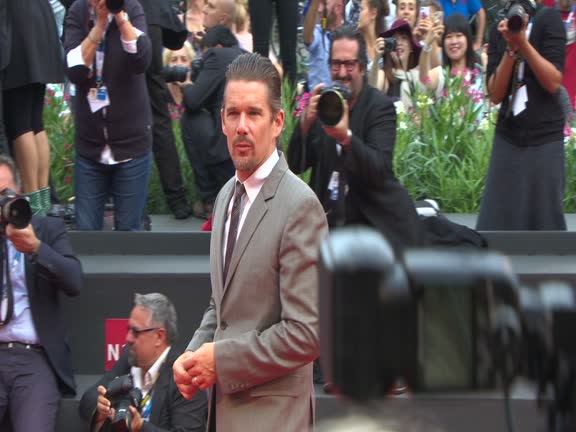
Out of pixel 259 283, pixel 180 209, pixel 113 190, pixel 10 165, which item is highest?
pixel 10 165

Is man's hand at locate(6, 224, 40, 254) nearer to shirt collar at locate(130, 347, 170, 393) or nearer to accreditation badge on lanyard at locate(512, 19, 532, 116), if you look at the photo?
shirt collar at locate(130, 347, 170, 393)

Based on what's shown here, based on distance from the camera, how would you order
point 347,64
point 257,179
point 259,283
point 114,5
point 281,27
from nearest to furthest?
point 259,283
point 257,179
point 347,64
point 114,5
point 281,27

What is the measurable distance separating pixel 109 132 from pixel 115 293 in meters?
0.86

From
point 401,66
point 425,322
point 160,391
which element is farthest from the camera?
point 401,66

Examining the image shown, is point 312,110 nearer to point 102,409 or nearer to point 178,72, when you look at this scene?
point 102,409

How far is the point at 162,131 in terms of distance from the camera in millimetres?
6836

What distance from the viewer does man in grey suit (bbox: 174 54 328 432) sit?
119 inches

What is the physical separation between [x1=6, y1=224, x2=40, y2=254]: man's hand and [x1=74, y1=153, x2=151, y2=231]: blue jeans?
102 centimetres

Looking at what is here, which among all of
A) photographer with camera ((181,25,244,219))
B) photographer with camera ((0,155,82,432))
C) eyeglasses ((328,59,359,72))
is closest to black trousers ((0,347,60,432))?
photographer with camera ((0,155,82,432))

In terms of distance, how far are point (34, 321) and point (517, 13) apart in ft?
8.72

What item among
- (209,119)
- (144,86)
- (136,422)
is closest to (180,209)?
(209,119)

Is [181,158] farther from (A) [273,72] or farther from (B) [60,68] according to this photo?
(A) [273,72]

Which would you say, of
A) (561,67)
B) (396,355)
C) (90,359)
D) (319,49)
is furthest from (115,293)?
(396,355)

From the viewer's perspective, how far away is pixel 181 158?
290 inches
